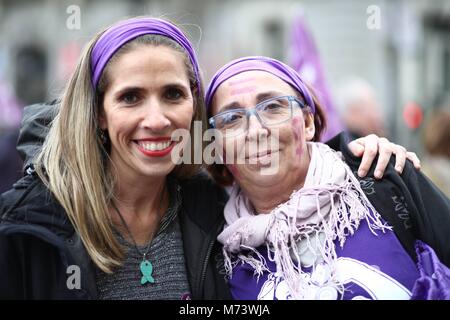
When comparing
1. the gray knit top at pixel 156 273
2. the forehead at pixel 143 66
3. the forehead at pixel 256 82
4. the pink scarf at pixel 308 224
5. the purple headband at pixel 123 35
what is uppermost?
the purple headband at pixel 123 35

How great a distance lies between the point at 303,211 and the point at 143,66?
2.72 feet

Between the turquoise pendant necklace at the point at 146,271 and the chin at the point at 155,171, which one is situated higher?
the chin at the point at 155,171

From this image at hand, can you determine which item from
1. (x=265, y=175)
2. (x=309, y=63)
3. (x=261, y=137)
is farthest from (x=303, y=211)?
(x=309, y=63)

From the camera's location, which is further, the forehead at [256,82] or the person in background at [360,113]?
the person in background at [360,113]

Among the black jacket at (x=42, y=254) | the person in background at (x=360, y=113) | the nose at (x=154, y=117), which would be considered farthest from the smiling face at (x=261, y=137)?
the person in background at (x=360, y=113)

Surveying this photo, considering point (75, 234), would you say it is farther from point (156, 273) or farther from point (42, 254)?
point (156, 273)

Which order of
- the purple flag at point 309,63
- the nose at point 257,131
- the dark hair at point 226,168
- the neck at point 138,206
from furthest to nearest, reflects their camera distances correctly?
the purple flag at point 309,63
the dark hair at point 226,168
the neck at point 138,206
the nose at point 257,131

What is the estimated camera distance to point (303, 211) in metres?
2.54

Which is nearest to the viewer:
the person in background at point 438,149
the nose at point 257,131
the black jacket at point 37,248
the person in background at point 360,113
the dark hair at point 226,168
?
the black jacket at point 37,248

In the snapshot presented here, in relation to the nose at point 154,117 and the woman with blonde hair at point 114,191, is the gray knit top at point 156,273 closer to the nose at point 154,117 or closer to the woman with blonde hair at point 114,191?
the woman with blonde hair at point 114,191

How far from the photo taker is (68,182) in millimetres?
2525

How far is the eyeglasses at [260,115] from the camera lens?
262cm

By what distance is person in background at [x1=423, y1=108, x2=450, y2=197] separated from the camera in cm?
509
